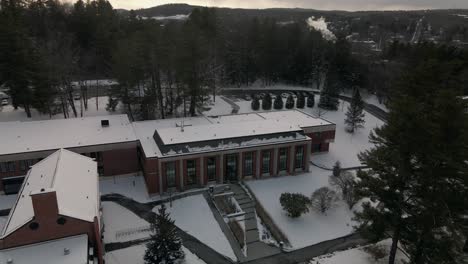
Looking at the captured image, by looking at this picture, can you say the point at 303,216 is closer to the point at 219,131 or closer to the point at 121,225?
the point at 219,131

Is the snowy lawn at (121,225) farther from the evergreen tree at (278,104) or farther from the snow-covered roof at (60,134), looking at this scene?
the evergreen tree at (278,104)

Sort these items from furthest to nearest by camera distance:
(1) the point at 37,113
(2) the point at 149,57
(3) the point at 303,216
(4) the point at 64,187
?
(2) the point at 149,57 < (1) the point at 37,113 < (3) the point at 303,216 < (4) the point at 64,187

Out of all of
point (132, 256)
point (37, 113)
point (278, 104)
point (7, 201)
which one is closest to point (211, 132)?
point (132, 256)

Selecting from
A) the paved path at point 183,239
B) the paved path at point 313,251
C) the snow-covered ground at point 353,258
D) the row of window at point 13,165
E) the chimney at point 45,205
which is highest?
the chimney at point 45,205

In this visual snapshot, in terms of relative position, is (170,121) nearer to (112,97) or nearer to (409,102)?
(112,97)

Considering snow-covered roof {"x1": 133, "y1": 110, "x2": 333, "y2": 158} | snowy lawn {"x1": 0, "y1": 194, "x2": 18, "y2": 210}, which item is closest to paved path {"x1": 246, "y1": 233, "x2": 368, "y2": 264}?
snow-covered roof {"x1": 133, "y1": 110, "x2": 333, "y2": 158}

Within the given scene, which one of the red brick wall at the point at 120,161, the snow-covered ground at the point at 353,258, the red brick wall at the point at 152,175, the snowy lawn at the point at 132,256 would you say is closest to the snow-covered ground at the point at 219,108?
the red brick wall at the point at 120,161

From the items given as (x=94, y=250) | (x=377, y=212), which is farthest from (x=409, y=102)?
(x=94, y=250)

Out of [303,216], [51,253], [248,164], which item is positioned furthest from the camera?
[248,164]
